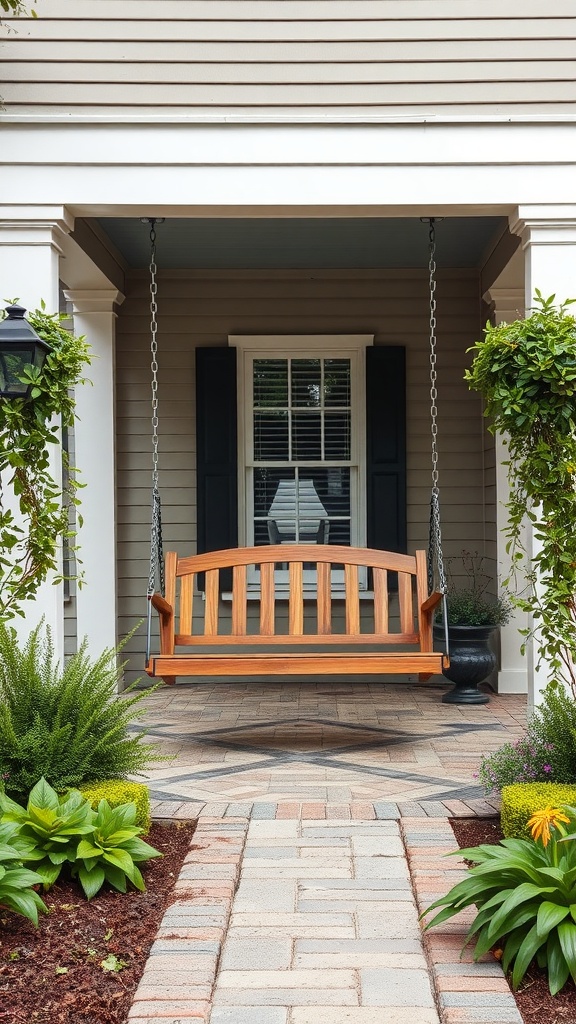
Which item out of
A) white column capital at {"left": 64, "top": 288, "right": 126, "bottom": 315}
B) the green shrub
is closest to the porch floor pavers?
the green shrub

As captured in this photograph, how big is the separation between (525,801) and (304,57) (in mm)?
3458

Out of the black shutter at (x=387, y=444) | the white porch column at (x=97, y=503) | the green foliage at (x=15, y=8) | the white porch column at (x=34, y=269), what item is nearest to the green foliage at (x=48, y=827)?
the white porch column at (x=34, y=269)

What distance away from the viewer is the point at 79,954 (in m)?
2.69

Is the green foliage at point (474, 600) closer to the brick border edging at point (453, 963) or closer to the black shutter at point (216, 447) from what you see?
the black shutter at point (216, 447)

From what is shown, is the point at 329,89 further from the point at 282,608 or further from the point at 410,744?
the point at 282,608

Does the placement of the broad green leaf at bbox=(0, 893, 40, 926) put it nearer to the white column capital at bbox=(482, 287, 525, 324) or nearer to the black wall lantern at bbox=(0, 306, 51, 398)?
the black wall lantern at bbox=(0, 306, 51, 398)

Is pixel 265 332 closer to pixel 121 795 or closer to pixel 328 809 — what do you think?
pixel 328 809

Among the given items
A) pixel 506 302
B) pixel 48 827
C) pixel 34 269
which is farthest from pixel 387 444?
pixel 48 827

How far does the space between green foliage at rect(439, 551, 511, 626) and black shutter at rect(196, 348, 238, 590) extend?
1.66 m

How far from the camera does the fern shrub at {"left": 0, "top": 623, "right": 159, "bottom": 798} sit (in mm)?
3490

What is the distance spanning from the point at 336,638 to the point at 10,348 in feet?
7.80

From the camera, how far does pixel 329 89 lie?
4.89 m

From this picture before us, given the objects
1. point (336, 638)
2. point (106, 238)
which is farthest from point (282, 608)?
point (106, 238)

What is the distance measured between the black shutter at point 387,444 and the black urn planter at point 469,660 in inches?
41.4
